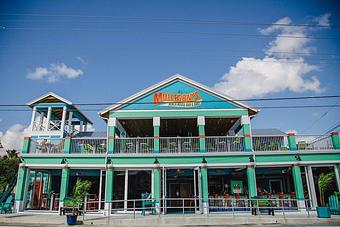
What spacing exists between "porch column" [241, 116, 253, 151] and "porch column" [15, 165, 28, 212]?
13276mm

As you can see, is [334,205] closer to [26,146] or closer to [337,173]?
[337,173]

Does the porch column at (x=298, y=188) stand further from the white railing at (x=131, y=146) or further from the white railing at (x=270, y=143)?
the white railing at (x=131, y=146)

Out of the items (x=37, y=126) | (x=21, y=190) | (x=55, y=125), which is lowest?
(x=21, y=190)

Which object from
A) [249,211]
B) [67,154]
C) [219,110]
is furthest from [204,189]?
[67,154]

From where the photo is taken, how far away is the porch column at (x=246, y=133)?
1571 cm

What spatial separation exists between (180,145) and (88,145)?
5632mm

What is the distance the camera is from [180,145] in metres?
15.9

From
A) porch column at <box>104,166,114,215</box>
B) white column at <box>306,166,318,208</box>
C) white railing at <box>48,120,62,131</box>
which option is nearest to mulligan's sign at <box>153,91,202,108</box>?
porch column at <box>104,166,114,215</box>

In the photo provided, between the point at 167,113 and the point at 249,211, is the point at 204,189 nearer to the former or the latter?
the point at 249,211

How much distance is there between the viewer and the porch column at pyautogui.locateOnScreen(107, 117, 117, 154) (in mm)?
15805

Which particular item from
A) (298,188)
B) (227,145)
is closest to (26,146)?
(227,145)

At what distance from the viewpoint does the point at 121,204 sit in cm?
1694

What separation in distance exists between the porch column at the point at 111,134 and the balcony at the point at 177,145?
7cm

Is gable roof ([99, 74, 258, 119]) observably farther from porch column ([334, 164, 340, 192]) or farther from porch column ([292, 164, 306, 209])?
porch column ([334, 164, 340, 192])
